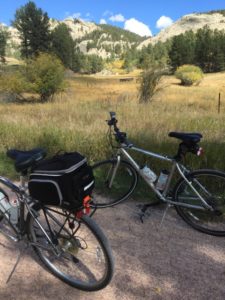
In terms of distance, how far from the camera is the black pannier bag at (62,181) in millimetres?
2889

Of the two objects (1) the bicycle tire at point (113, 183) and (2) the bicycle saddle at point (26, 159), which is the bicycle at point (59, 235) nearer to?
(2) the bicycle saddle at point (26, 159)

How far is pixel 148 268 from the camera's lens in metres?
3.44

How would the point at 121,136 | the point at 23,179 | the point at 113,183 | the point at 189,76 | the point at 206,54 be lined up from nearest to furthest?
the point at 23,179, the point at 121,136, the point at 113,183, the point at 189,76, the point at 206,54

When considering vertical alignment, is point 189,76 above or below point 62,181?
below

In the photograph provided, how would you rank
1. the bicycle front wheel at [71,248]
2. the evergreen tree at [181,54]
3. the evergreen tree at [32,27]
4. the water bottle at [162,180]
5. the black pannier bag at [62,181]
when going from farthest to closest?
the evergreen tree at [181,54] → the evergreen tree at [32,27] → the water bottle at [162,180] → the bicycle front wheel at [71,248] → the black pannier bag at [62,181]

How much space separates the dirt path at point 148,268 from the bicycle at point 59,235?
0.13 metres

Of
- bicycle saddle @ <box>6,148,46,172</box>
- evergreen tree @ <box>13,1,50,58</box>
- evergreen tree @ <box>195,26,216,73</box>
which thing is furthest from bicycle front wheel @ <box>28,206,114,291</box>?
evergreen tree @ <box>195,26,216,73</box>

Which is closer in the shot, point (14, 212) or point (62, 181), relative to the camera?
point (62, 181)

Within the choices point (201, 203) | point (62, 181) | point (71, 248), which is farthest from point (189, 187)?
point (62, 181)

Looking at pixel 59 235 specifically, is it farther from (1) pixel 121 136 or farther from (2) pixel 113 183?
(2) pixel 113 183

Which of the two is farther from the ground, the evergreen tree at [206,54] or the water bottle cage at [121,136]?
the water bottle cage at [121,136]

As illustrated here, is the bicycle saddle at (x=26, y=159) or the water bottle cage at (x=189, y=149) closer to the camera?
the bicycle saddle at (x=26, y=159)

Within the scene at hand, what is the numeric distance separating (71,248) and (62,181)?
794 mm

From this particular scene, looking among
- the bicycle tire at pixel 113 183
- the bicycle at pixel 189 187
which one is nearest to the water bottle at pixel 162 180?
the bicycle at pixel 189 187
